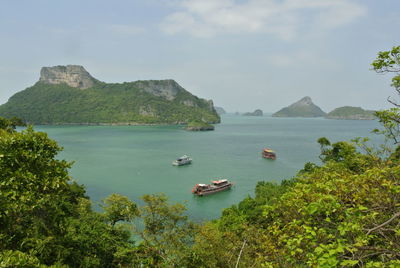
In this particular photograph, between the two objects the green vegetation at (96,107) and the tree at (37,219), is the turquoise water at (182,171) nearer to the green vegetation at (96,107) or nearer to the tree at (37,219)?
the tree at (37,219)

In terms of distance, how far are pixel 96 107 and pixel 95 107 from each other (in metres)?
0.71

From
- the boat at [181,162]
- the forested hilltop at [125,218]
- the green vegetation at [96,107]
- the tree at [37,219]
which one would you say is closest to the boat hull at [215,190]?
the boat at [181,162]

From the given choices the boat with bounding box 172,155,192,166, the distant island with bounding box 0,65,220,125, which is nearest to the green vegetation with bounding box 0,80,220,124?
the distant island with bounding box 0,65,220,125

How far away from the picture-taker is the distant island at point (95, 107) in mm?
146250

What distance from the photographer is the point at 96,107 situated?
167000mm

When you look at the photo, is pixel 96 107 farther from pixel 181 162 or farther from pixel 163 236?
pixel 163 236

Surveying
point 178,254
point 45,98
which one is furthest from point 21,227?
point 45,98

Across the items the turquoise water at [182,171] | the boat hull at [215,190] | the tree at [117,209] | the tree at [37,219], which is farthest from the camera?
the boat hull at [215,190]

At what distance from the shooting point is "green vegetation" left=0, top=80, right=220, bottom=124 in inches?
5768

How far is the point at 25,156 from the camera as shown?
8.09 metres

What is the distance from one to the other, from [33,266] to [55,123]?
155 m

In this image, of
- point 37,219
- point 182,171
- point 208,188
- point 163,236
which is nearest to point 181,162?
point 182,171

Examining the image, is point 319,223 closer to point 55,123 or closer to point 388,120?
point 388,120

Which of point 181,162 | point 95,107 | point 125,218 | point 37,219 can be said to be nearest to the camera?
point 37,219
